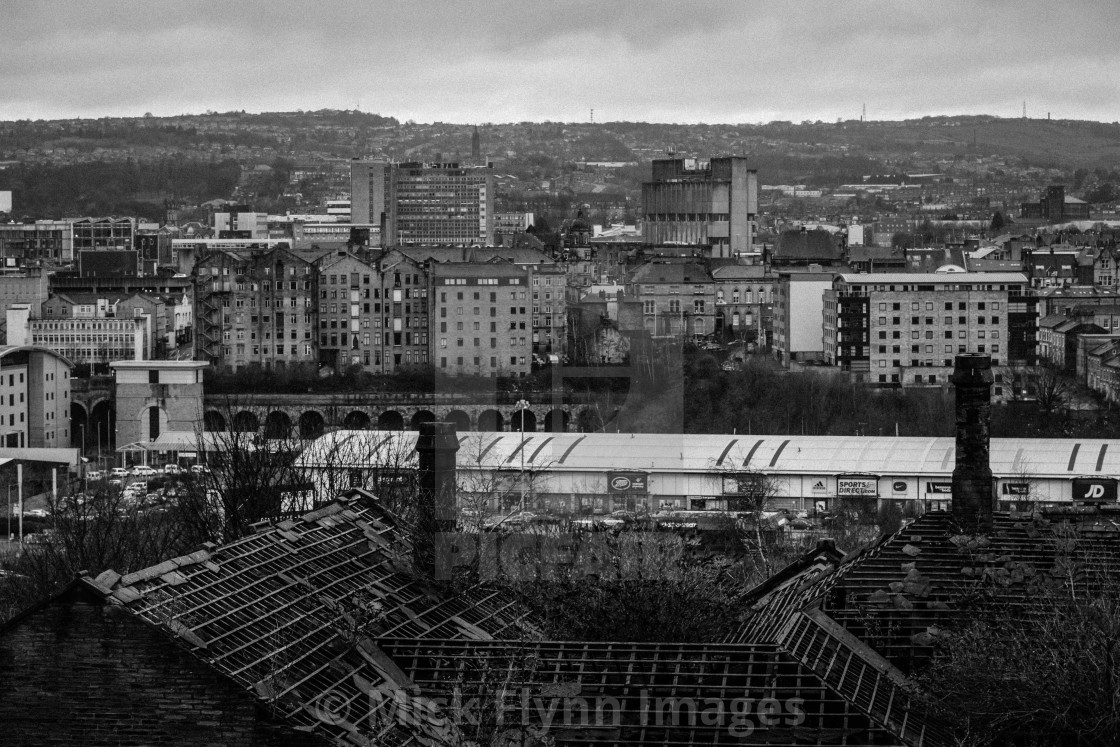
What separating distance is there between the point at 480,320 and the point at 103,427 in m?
13.8

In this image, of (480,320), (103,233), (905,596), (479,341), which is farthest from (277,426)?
(103,233)

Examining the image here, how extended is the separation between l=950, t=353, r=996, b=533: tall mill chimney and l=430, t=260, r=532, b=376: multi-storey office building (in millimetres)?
58219

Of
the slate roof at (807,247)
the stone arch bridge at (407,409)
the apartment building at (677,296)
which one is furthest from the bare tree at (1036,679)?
the slate roof at (807,247)

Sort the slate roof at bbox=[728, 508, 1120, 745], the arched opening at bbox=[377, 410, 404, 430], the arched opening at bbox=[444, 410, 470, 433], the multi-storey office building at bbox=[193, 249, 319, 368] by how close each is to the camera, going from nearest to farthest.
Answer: the slate roof at bbox=[728, 508, 1120, 745], the arched opening at bbox=[444, 410, 470, 433], the arched opening at bbox=[377, 410, 404, 430], the multi-storey office building at bbox=[193, 249, 319, 368]

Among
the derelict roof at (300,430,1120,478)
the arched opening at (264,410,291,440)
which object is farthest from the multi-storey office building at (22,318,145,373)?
the derelict roof at (300,430,1120,478)

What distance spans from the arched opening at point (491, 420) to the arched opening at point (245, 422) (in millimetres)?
11034

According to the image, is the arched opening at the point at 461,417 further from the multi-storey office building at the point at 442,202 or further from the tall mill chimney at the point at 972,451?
the multi-storey office building at the point at 442,202

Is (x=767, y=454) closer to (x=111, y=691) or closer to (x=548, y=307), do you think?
(x=548, y=307)

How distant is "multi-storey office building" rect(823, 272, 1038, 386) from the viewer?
79.3 m

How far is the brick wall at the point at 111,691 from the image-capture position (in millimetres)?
13375

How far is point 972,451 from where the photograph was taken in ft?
64.1

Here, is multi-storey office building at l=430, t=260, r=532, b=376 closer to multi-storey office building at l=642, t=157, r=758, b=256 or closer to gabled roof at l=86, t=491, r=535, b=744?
multi-storey office building at l=642, t=157, r=758, b=256

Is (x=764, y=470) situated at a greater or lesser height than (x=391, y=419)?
greater

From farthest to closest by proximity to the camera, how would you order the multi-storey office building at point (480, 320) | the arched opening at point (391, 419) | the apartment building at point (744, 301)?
the apartment building at point (744, 301), the multi-storey office building at point (480, 320), the arched opening at point (391, 419)
